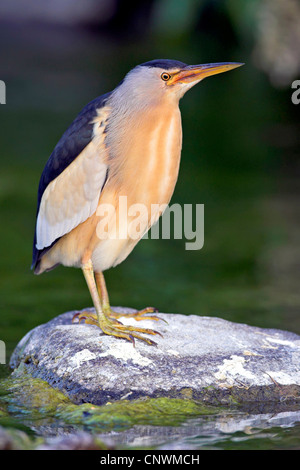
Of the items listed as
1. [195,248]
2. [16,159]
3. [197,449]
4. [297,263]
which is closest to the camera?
[197,449]

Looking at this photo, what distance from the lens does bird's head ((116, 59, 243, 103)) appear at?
4504mm

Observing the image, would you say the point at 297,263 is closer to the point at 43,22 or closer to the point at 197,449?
the point at 197,449

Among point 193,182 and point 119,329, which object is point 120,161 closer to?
point 119,329

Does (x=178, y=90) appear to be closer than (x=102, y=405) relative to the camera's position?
No

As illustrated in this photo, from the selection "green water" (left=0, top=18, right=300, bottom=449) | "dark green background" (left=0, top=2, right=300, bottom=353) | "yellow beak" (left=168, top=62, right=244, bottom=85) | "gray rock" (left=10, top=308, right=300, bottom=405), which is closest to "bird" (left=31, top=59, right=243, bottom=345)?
"yellow beak" (left=168, top=62, right=244, bottom=85)

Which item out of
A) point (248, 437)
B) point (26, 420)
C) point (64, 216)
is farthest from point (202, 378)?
point (64, 216)

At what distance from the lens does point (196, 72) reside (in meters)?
4.49

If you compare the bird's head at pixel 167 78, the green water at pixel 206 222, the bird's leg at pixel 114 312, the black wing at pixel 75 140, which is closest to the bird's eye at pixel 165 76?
the bird's head at pixel 167 78

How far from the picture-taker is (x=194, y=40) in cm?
2600

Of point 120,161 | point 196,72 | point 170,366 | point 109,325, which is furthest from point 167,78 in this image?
point 170,366

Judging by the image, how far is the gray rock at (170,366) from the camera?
4297mm

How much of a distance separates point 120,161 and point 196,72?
0.61 m

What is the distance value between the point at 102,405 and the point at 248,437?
0.75 metres

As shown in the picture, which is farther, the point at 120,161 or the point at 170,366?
the point at 120,161
